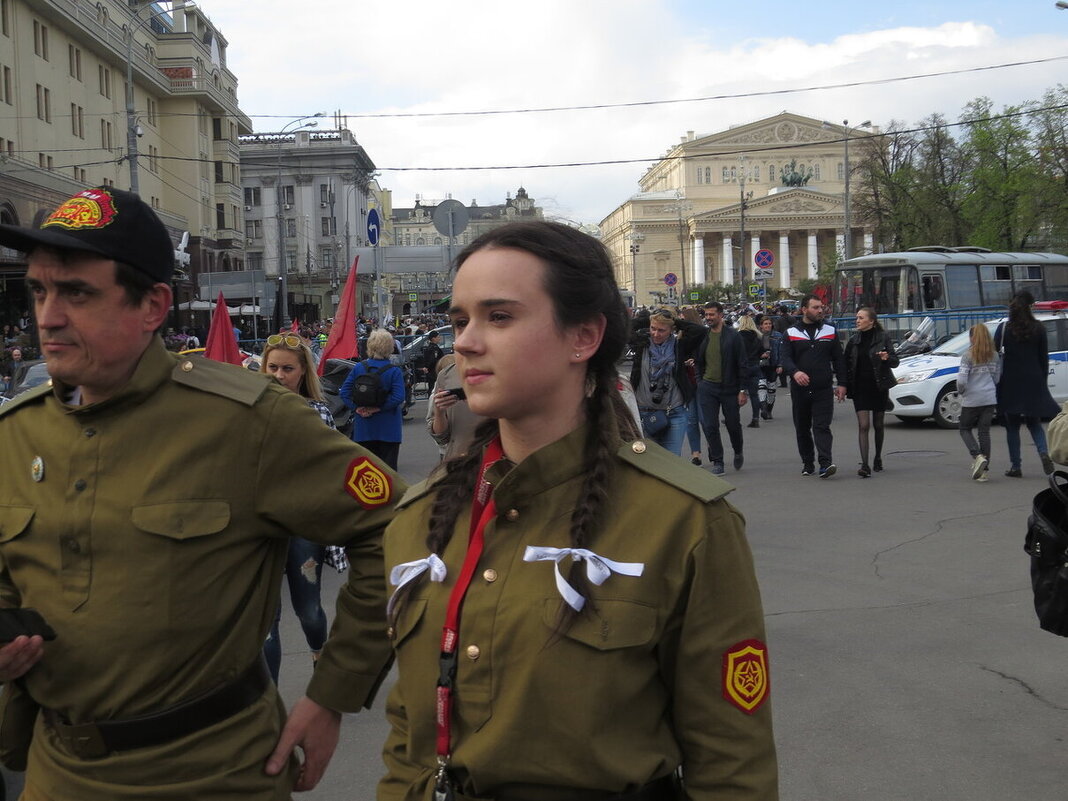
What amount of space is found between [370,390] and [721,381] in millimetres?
5220

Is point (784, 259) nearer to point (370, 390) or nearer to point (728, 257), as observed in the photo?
point (728, 257)

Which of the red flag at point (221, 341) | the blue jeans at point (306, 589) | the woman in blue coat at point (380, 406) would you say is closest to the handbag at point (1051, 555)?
the blue jeans at point (306, 589)

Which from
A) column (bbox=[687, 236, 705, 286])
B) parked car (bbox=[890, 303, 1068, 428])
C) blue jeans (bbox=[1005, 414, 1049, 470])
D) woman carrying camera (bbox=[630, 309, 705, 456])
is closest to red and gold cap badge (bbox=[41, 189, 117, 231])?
woman carrying camera (bbox=[630, 309, 705, 456])

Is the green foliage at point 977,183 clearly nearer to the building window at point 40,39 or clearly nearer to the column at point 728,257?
the building window at point 40,39

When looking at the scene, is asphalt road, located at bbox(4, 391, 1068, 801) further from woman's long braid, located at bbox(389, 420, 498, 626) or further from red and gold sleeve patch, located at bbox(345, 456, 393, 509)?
woman's long braid, located at bbox(389, 420, 498, 626)

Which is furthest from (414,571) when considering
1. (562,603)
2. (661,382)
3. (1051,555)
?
(661,382)

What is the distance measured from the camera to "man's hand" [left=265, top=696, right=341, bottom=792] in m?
2.44

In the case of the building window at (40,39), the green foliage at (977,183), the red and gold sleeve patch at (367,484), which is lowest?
the red and gold sleeve patch at (367,484)

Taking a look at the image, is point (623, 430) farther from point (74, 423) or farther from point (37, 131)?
point (37, 131)

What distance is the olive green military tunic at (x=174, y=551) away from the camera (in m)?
2.27

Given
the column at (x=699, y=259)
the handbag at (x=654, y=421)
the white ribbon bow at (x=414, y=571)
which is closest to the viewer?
the white ribbon bow at (x=414, y=571)

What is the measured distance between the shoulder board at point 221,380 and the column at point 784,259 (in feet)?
390

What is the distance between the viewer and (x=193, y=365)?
253cm

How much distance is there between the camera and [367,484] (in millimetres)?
2527
